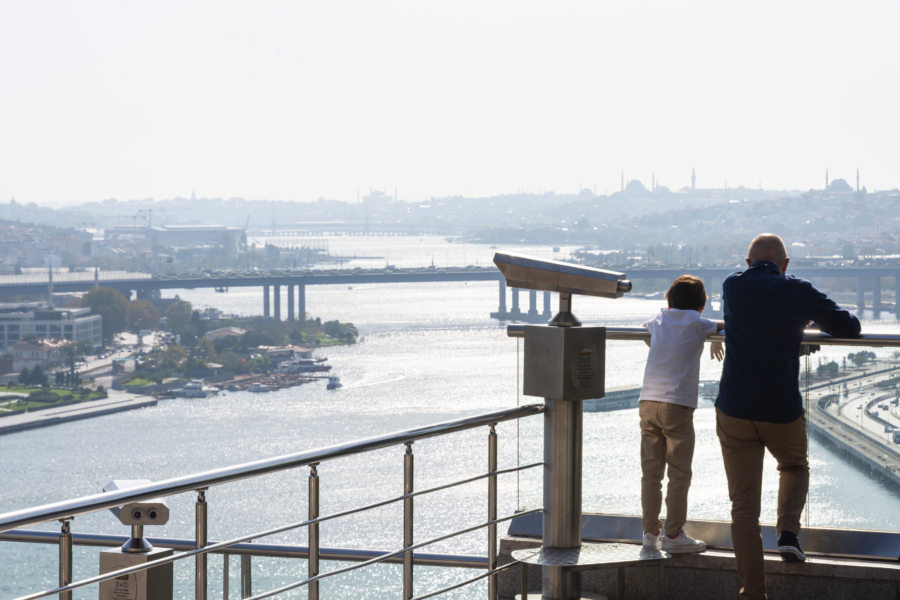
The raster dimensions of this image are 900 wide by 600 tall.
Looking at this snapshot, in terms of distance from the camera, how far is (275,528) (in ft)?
6.06

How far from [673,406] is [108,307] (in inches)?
1743

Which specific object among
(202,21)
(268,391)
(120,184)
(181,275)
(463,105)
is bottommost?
(268,391)

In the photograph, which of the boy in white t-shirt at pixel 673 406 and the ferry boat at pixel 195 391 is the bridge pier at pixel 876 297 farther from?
the boy in white t-shirt at pixel 673 406

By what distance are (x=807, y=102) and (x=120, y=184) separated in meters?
44.1

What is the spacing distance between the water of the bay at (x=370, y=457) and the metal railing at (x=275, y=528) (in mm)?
190

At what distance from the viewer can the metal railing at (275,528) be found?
1.36 meters

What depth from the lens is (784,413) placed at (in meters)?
2.40

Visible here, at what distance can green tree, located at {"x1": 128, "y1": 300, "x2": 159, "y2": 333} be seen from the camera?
44.2 meters

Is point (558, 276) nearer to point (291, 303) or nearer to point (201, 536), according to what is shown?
point (201, 536)

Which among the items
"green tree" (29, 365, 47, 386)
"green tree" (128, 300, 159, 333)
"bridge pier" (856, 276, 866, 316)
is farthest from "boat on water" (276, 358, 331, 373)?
"bridge pier" (856, 276, 866, 316)

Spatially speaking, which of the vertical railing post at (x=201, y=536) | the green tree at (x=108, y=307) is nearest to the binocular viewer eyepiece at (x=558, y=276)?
the vertical railing post at (x=201, y=536)

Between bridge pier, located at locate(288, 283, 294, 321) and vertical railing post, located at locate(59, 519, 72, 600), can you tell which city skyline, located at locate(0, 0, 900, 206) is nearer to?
bridge pier, located at locate(288, 283, 294, 321)

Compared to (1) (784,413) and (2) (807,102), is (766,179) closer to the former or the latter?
Answer: (2) (807,102)

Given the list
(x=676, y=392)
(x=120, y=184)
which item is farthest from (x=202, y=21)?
(x=676, y=392)
